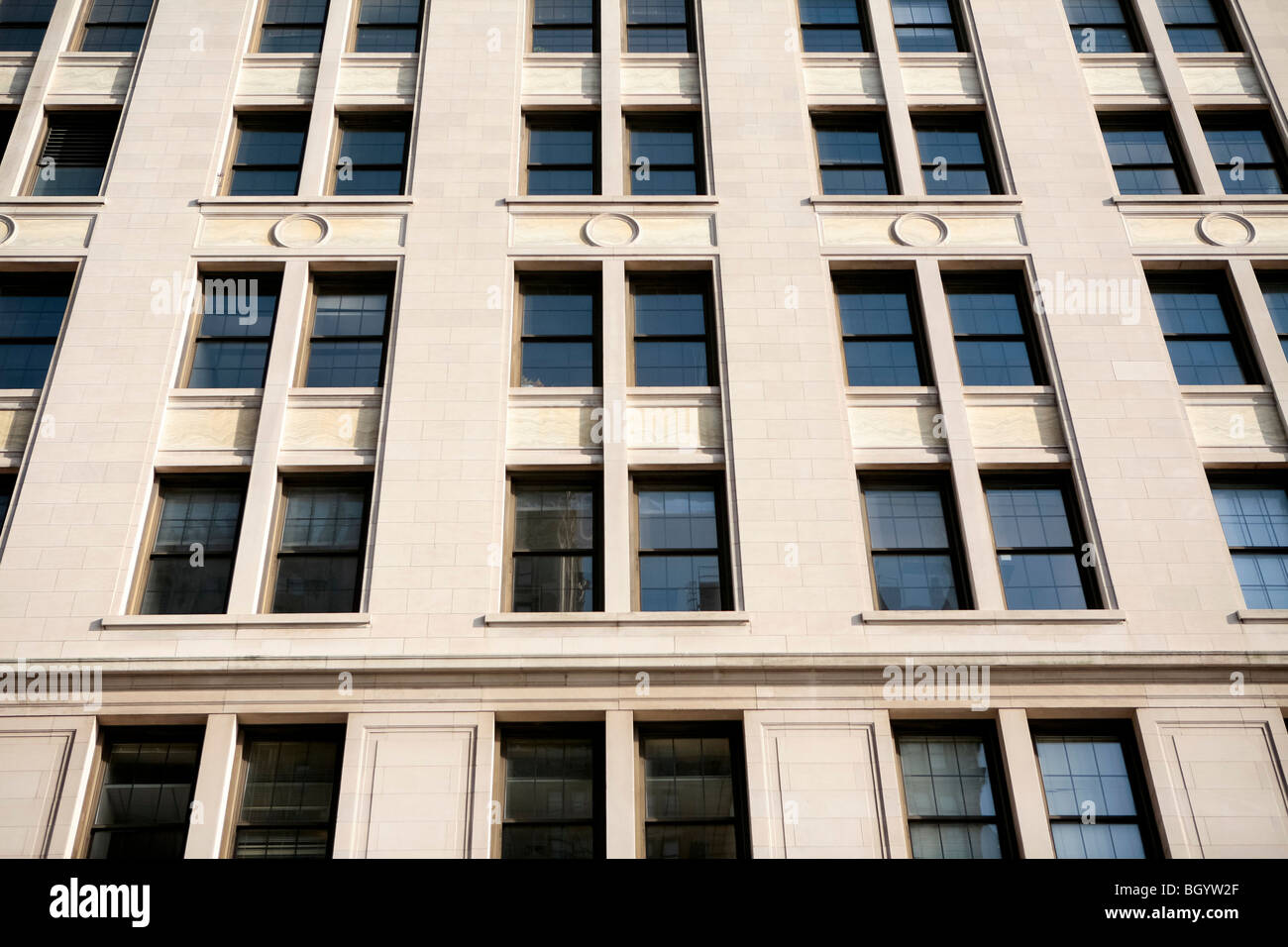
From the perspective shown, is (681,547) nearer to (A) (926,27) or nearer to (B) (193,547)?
(B) (193,547)

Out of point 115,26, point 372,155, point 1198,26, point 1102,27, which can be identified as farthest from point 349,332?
point 1198,26

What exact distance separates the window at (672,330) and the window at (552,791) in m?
5.10

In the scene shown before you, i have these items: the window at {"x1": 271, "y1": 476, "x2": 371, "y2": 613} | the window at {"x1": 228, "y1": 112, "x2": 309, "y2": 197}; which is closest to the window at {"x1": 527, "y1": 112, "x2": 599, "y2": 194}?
the window at {"x1": 228, "y1": 112, "x2": 309, "y2": 197}

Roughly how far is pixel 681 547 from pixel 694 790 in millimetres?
3090

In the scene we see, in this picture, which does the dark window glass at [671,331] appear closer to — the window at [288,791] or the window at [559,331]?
the window at [559,331]

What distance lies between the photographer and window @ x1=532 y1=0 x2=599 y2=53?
1962 centimetres

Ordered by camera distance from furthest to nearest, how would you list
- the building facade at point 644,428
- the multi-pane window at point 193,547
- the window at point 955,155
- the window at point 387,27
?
the window at point 387,27 < the window at point 955,155 < the multi-pane window at point 193,547 < the building facade at point 644,428

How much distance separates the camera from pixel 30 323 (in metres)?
16.5

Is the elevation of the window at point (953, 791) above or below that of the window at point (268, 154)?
below

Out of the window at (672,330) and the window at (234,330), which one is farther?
the window at (672,330)

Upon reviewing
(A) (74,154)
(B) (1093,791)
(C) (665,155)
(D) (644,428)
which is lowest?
(B) (1093,791)

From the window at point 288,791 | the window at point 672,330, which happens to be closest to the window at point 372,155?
the window at point 672,330

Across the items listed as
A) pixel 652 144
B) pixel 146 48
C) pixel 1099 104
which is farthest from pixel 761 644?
pixel 146 48

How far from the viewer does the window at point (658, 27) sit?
1959cm
